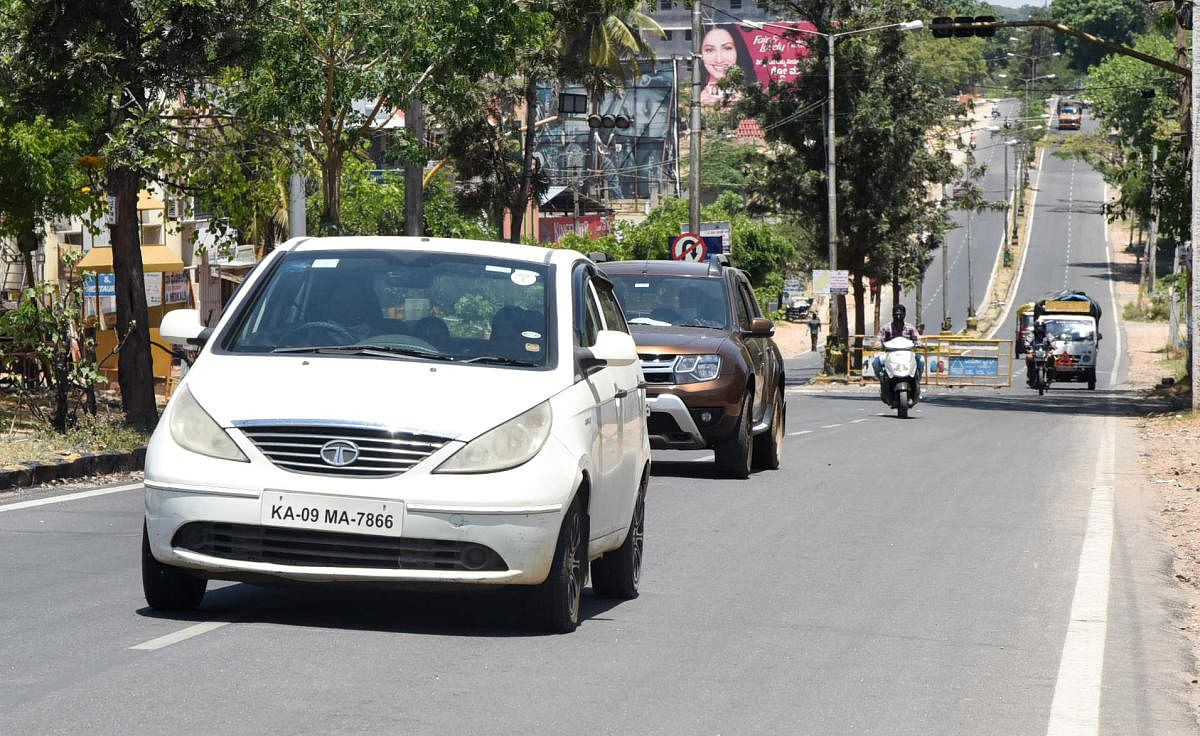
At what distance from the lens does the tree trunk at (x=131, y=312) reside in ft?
61.3

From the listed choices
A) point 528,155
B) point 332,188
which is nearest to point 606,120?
point 528,155

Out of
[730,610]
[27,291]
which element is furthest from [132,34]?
[730,610]

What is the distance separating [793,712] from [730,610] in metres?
2.41

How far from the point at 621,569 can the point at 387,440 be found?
223cm

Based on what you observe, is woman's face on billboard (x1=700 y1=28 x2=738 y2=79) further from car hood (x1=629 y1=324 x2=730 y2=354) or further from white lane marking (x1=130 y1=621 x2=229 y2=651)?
white lane marking (x1=130 y1=621 x2=229 y2=651)

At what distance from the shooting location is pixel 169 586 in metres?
7.76

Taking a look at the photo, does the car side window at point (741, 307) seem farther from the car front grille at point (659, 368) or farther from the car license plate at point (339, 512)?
the car license plate at point (339, 512)

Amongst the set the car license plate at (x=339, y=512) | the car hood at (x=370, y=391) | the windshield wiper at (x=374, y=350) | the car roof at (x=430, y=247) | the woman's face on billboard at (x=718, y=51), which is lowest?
the car license plate at (x=339, y=512)

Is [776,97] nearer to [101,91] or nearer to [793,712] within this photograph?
[101,91]

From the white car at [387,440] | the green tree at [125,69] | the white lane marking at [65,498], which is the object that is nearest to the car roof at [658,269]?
the green tree at [125,69]

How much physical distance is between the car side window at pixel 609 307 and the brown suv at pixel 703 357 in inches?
243

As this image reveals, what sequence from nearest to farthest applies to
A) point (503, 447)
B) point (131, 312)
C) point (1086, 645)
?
1. point (503, 447)
2. point (1086, 645)
3. point (131, 312)

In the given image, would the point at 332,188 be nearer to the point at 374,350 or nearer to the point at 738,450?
the point at 738,450

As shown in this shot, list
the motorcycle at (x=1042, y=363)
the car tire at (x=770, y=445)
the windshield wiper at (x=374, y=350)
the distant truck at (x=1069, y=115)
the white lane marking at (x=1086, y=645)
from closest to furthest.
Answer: the white lane marking at (x=1086, y=645)
the windshield wiper at (x=374, y=350)
the car tire at (x=770, y=445)
the motorcycle at (x=1042, y=363)
the distant truck at (x=1069, y=115)
